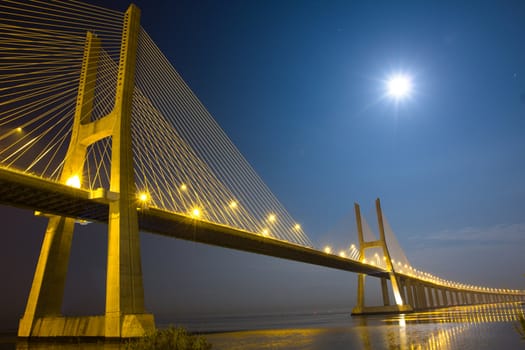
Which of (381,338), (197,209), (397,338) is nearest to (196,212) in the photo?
(197,209)

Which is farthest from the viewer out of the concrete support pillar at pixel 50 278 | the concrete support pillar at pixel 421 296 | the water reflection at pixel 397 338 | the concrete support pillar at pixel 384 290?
the concrete support pillar at pixel 421 296

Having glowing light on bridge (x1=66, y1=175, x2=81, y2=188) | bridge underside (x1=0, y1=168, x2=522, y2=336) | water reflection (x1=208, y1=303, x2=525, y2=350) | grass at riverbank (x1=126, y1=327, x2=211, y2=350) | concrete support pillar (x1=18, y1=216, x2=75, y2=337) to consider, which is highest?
glowing light on bridge (x1=66, y1=175, x2=81, y2=188)

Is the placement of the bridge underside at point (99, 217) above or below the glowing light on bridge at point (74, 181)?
below

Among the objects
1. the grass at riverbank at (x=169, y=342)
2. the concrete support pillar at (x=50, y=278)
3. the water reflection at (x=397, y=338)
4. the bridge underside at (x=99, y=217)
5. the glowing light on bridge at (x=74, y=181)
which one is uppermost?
the glowing light on bridge at (x=74, y=181)

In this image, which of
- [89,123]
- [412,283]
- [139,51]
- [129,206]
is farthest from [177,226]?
[412,283]

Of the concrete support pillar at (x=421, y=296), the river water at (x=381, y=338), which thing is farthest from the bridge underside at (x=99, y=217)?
the concrete support pillar at (x=421, y=296)

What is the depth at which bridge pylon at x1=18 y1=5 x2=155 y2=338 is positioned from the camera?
19.3m

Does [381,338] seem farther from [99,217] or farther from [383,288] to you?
[383,288]

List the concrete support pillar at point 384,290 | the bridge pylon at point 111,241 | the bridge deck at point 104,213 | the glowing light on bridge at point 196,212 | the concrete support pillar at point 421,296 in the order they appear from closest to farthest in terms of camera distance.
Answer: the bridge deck at point 104,213
the bridge pylon at point 111,241
the glowing light on bridge at point 196,212
the concrete support pillar at point 384,290
the concrete support pillar at point 421,296

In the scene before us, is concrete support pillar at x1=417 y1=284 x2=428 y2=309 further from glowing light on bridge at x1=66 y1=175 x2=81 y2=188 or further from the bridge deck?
glowing light on bridge at x1=66 y1=175 x2=81 y2=188

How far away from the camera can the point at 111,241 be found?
65.6 feet

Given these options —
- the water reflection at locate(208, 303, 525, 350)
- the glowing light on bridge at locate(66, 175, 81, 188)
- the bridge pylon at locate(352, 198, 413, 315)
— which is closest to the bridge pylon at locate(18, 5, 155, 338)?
the glowing light on bridge at locate(66, 175, 81, 188)

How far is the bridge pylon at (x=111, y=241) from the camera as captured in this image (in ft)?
63.2

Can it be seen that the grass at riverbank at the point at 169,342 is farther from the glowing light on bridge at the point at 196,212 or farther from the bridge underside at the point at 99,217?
the glowing light on bridge at the point at 196,212
